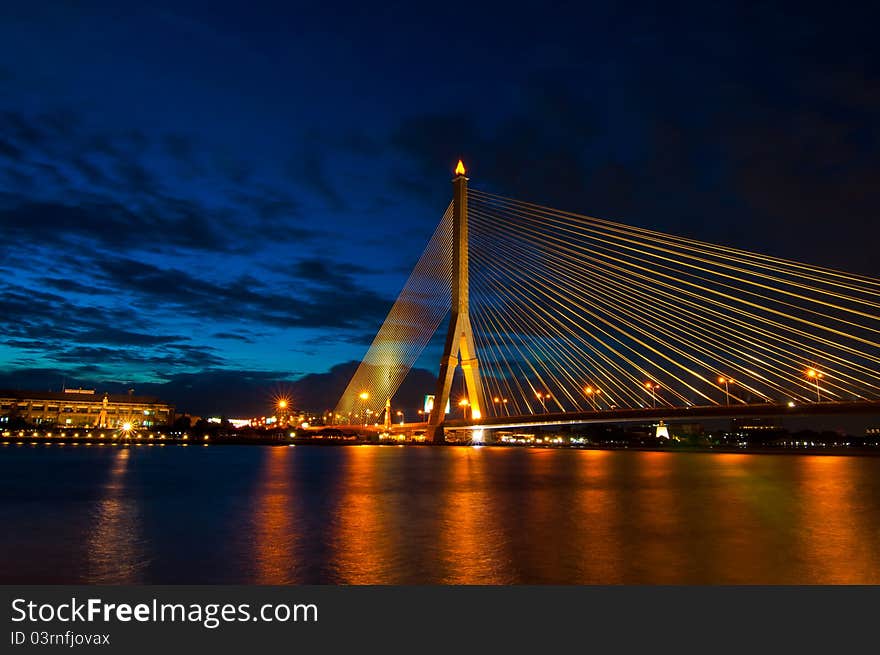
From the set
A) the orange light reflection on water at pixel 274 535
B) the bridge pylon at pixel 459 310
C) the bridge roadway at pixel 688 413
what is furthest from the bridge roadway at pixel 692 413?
the orange light reflection on water at pixel 274 535

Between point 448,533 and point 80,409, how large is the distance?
112m

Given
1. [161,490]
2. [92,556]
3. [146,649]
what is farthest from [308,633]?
[161,490]

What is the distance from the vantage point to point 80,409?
107500 mm

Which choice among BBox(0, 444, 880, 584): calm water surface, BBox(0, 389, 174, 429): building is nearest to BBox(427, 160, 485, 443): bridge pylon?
BBox(0, 444, 880, 584): calm water surface

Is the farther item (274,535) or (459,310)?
(459,310)

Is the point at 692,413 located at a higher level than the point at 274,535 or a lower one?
higher

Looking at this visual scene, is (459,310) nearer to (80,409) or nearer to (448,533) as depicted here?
(448,533)

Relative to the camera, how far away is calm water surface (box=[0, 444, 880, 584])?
8.73 m

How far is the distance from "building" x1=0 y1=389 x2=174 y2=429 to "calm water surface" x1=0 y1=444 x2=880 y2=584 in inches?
3615

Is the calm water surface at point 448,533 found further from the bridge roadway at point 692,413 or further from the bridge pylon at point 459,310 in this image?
the bridge pylon at point 459,310

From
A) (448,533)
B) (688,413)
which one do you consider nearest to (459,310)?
(688,413)

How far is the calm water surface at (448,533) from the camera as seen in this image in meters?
8.73

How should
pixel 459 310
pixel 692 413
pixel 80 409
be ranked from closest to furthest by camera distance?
pixel 692 413 → pixel 459 310 → pixel 80 409

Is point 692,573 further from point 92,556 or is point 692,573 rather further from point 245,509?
point 245,509
